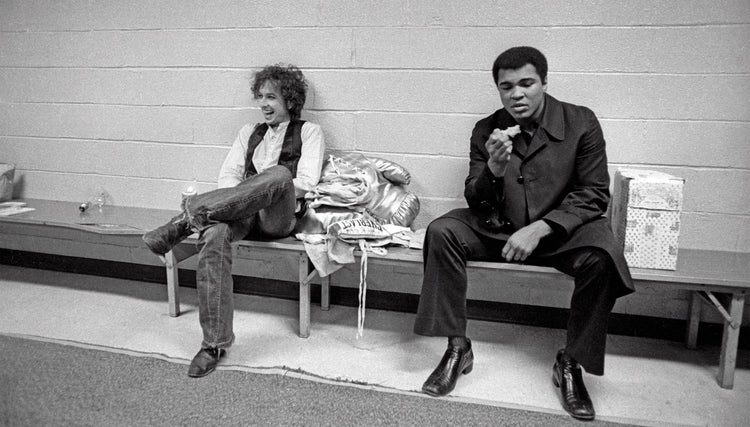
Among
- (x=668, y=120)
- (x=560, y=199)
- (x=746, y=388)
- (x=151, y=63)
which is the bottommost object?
(x=746, y=388)

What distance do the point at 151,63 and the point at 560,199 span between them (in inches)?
93.3

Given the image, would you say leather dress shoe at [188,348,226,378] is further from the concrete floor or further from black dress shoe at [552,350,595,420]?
black dress shoe at [552,350,595,420]

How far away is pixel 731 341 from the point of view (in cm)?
206

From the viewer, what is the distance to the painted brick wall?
2.43 meters

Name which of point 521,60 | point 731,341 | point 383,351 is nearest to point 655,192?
point 731,341

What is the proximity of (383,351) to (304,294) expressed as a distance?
0.44m

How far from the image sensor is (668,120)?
2467mm

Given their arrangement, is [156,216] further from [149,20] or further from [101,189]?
[149,20]

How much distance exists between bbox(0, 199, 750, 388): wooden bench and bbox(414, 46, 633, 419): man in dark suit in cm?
15

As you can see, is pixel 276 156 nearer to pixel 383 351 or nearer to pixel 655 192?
pixel 383 351

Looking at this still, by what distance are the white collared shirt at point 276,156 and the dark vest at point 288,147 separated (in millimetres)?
18

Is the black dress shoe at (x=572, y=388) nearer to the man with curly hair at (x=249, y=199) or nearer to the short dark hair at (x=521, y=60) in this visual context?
the short dark hair at (x=521, y=60)

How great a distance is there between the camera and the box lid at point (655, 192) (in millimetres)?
2086

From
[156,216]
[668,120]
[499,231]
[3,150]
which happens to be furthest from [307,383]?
[3,150]
